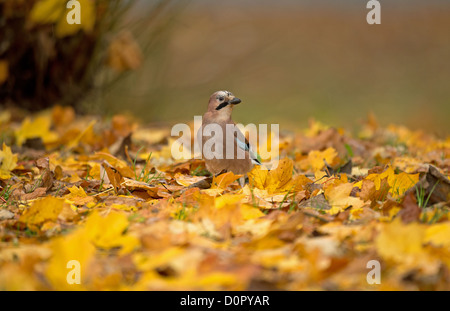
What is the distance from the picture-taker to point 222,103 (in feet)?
10.5

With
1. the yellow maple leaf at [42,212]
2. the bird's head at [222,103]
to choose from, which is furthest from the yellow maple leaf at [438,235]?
the bird's head at [222,103]

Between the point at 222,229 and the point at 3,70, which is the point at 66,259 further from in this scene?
the point at 3,70

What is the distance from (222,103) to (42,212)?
1.43 meters

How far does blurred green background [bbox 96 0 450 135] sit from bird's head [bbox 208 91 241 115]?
275 inches

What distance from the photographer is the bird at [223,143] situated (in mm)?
3051

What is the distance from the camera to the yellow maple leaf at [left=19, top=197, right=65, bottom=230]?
2061mm

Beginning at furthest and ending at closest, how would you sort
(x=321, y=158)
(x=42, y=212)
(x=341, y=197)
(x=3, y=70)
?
1. (x=3, y=70)
2. (x=321, y=158)
3. (x=341, y=197)
4. (x=42, y=212)

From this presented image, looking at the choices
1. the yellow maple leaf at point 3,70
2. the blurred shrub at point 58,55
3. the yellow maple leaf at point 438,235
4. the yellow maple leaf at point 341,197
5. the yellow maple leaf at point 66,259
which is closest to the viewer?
the yellow maple leaf at point 66,259

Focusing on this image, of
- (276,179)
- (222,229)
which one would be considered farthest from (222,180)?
(222,229)

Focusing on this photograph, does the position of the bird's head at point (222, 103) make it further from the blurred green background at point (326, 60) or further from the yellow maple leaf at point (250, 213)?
the blurred green background at point (326, 60)

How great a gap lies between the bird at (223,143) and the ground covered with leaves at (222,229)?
0.17 m
